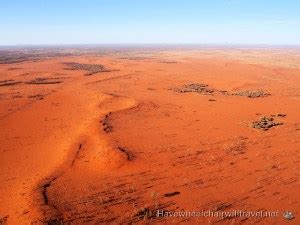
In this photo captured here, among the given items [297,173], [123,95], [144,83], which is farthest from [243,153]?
[144,83]

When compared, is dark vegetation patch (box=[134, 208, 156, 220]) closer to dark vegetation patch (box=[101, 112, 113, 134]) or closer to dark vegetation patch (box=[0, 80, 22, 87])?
dark vegetation patch (box=[101, 112, 113, 134])

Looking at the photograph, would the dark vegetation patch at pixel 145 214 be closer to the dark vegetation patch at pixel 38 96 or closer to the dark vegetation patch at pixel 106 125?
the dark vegetation patch at pixel 106 125

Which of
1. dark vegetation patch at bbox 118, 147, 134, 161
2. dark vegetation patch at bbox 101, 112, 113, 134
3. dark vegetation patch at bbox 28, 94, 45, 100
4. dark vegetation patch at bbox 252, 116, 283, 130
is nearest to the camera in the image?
dark vegetation patch at bbox 118, 147, 134, 161

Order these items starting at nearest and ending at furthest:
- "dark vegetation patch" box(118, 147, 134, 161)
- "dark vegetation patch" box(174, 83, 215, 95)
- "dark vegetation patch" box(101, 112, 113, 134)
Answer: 1. "dark vegetation patch" box(118, 147, 134, 161)
2. "dark vegetation patch" box(101, 112, 113, 134)
3. "dark vegetation patch" box(174, 83, 215, 95)

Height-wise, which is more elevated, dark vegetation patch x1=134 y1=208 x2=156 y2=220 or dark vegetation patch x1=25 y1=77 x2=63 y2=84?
dark vegetation patch x1=25 y1=77 x2=63 y2=84

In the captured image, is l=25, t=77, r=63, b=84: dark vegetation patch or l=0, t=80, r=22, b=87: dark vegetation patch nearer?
l=0, t=80, r=22, b=87: dark vegetation patch

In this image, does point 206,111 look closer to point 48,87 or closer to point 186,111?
point 186,111

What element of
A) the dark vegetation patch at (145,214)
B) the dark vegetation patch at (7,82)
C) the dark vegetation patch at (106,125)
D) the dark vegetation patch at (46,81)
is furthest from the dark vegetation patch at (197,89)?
the dark vegetation patch at (145,214)

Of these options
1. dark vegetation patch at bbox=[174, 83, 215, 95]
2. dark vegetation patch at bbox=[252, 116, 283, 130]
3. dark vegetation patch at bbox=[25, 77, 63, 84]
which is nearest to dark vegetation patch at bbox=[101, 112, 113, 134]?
dark vegetation patch at bbox=[252, 116, 283, 130]

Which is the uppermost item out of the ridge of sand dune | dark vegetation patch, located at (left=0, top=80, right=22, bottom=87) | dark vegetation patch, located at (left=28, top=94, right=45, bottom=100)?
dark vegetation patch, located at (left=0, top=80, right=22, bottom=87)
